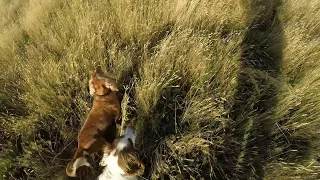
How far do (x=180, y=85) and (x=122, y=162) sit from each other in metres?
0.96

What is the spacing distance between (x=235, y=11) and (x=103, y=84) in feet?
5.45

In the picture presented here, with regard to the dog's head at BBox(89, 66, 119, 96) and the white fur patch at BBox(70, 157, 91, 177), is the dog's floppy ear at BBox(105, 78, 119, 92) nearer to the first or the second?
the dog's head at BBox(89, 66, 119, 96)

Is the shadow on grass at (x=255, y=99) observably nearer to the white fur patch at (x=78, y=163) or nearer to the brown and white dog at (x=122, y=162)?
the brown and white dog at (x=122, y=162)

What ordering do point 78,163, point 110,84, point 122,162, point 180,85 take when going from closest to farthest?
1. point 122,162
2. point 78,163
3. point 110,84
4. point 180,85

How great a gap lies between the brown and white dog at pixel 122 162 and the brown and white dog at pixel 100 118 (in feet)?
0.57

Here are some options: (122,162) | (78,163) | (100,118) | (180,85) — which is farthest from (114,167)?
(180,85)

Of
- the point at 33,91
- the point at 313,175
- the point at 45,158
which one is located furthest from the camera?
the point at 33,91

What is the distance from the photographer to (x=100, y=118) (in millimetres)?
2324

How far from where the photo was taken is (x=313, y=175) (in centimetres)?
200

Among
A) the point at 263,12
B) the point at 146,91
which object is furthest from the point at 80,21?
the point at 263,12

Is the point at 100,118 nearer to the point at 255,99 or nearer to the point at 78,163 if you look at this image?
the point at 78,163

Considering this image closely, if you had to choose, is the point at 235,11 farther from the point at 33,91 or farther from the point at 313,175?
the point at 33,91

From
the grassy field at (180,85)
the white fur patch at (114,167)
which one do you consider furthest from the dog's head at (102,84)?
the white fur patch at (114,167)

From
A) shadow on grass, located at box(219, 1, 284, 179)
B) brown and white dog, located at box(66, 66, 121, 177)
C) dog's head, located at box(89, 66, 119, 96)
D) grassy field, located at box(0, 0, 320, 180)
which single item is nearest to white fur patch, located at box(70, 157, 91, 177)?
brown and white dog, located at box(66, 66, 121, 177)
